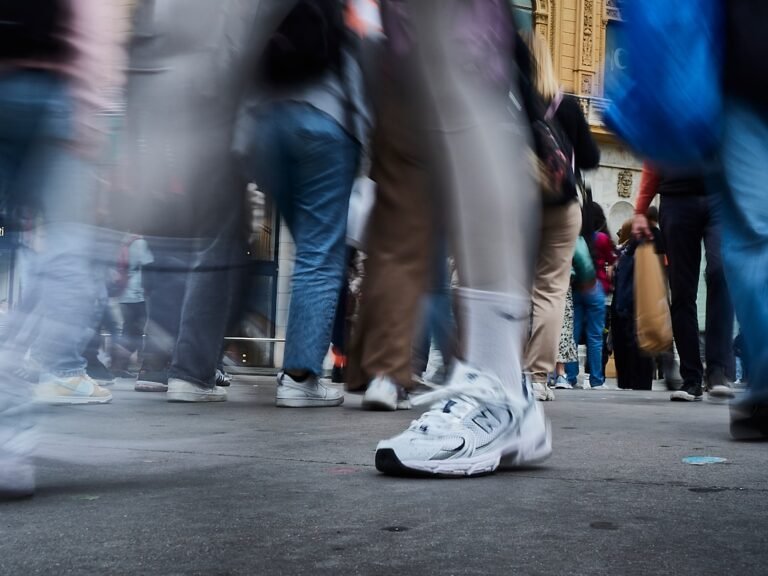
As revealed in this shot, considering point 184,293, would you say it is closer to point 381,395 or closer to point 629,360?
point 381,395

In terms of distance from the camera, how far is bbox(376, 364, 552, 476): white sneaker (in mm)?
1918

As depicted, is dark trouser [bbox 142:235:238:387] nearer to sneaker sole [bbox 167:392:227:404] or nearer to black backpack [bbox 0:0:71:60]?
black backpack [bbox 0:0:71:60]

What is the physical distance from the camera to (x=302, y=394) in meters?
4.03

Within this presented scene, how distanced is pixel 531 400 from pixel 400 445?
1.00ft

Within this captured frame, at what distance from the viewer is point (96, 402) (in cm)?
302

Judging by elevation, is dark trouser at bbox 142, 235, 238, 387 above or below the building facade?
below

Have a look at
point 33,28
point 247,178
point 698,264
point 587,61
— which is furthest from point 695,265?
point 587,61

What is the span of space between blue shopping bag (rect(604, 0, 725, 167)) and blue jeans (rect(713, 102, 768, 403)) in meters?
0.03

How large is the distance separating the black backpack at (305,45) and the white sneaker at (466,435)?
2.09 feet

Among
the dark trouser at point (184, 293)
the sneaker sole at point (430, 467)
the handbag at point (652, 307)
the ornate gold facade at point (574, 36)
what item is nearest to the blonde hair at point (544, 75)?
the handbag at point (652, 307)

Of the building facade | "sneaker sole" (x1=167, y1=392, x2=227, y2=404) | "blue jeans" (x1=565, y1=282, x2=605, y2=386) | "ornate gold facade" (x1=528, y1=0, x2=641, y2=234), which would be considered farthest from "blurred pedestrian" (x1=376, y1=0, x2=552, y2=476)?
"ornate gold facade" (x1=528, y1=0, x2=641, y2=234)

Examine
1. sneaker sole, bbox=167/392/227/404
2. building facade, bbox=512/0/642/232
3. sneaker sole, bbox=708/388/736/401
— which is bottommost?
sneaker sole, bbox=167/392/227/404

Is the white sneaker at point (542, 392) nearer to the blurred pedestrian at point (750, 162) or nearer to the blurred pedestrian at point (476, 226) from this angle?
the blurred pedestrian at point (476, 226)

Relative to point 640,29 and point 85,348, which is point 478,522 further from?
point 640,29
